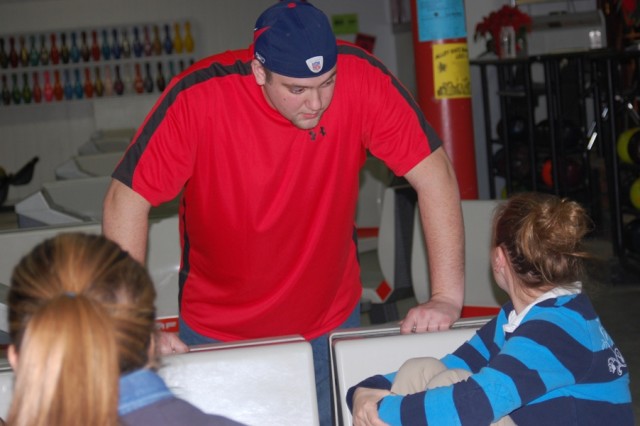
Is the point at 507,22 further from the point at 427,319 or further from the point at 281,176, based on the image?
the point at 427,319

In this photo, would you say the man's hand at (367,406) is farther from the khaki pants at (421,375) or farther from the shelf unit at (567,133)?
the shelf unit at (567,133)

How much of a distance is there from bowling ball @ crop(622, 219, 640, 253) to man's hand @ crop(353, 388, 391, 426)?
4.30 m

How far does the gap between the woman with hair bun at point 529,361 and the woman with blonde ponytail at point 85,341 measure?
1.72 ft

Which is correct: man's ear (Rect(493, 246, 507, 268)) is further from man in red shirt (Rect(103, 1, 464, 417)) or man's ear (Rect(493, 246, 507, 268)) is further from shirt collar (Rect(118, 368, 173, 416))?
shirt collar (Rect(118, 368, 173, 416))

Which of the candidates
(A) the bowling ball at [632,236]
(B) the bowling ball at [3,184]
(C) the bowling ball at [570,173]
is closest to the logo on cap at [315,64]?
(A) the bowling ball at [632,236]

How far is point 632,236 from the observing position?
5.67 metres

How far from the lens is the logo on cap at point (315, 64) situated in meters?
1.87

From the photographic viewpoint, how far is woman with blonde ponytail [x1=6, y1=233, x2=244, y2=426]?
1006mm

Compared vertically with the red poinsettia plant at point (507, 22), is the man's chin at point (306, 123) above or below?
below

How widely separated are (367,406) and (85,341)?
2.43 ft

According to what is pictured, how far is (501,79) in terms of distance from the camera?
7.38 meters

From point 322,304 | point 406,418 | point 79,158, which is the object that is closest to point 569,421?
point 406,418

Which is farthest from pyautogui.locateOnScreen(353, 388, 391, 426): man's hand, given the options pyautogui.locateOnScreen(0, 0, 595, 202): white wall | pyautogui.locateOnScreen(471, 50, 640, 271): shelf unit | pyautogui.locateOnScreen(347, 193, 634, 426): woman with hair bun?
pyautogui.locateOnScreen(0, 0, 595, 202): white wall

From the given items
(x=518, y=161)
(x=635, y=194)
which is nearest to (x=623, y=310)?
(x=635, y=194)
